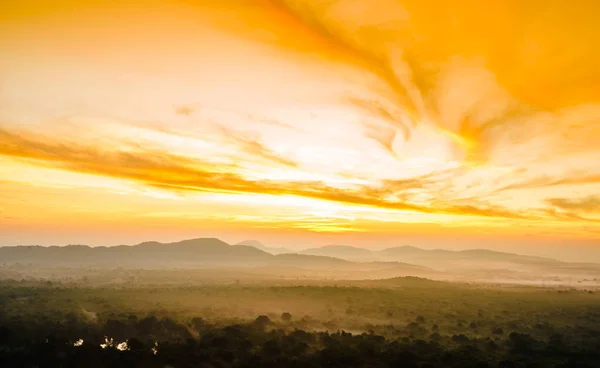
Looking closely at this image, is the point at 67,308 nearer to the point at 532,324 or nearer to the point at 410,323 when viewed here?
the point at 410,323

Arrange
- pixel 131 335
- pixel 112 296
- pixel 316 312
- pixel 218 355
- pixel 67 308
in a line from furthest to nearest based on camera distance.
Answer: pixel 112 296 < pixel 316 312 < pixel 67 308 < pixel 131 335 < pixel 218 355

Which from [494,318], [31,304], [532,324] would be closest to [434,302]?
[494,318]

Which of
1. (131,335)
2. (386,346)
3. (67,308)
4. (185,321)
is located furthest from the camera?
(67,308)

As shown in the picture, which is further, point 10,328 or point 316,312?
point 316,312

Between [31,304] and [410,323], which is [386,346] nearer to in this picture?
[410,323]

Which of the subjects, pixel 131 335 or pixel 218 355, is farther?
pixel 131 335

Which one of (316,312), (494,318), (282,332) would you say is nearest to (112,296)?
(316,312)
